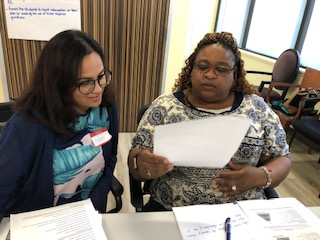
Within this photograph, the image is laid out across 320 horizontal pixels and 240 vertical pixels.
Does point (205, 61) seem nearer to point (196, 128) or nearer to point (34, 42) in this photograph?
point (196, 128)

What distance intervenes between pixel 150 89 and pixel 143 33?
0.57 metres

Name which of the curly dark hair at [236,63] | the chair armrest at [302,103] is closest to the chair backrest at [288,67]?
the chair armrest at [302,103]

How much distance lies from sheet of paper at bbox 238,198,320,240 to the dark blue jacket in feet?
2.27

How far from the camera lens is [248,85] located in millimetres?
1189

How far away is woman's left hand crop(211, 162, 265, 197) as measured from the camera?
3.10 ft

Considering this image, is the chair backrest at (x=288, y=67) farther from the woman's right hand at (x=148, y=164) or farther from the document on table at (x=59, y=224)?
the document on table at (x=59, y=224)

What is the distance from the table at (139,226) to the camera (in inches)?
29.7

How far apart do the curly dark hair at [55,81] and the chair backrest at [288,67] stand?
2976mm

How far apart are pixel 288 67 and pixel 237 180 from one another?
280cm

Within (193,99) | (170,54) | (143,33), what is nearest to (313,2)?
(170,54)

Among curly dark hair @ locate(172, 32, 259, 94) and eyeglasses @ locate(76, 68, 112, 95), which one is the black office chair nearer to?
curly dark hair @ locate(172, 32, 259, 94)

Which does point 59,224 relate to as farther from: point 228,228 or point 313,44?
point 313,44

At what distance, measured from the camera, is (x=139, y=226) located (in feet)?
2.60

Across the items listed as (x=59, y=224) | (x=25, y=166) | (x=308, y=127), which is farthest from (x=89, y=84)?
(x=308, y=127)
